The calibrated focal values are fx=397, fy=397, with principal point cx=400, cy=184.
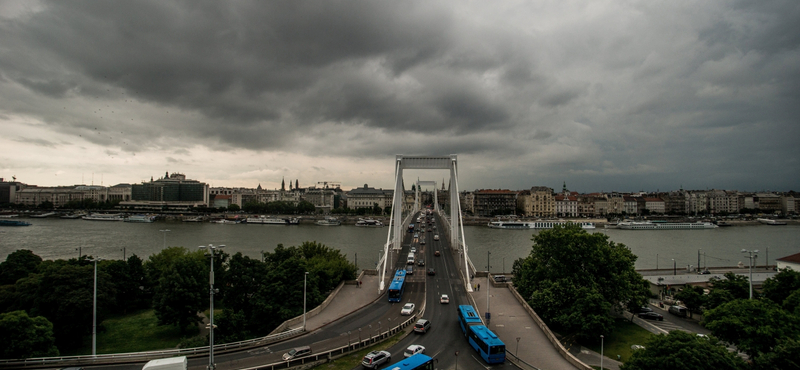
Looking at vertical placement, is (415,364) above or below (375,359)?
above

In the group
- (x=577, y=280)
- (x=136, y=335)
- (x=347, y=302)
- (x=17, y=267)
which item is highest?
(x=577, y=280)

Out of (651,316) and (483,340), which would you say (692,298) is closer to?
(651,316)

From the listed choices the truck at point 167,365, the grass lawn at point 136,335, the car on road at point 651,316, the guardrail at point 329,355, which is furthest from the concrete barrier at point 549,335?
the grass lawn at point 136,335

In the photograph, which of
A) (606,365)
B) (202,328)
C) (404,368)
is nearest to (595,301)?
(606,365)

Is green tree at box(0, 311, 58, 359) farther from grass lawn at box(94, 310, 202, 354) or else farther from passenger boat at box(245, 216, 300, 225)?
passenger boat at box(245, 216, 300, 225)

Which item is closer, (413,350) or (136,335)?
(413,350)

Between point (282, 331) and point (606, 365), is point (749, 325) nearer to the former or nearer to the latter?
point (606, 365)

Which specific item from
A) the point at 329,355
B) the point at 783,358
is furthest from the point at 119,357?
the point at 783,358

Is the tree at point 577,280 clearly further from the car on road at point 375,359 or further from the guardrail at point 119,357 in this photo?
the guardrail at point 119,357
